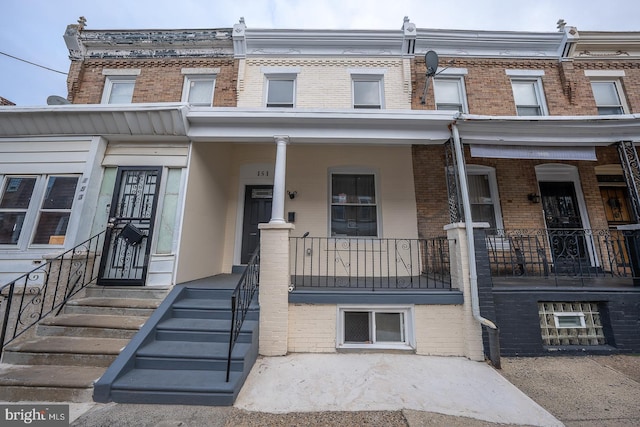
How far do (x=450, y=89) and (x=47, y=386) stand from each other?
362 inches

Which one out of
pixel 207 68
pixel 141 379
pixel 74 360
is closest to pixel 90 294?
pixel 74 360

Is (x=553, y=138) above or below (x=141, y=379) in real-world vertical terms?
above

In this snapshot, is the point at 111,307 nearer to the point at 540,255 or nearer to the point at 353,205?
the point at 353,205

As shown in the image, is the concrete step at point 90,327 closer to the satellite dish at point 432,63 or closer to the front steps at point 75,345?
the front steps at point 75,345

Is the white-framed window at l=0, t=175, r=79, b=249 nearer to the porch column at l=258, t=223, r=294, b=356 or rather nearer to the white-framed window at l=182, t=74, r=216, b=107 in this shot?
the white-framed window at l=182, t=74, r=216, b=107

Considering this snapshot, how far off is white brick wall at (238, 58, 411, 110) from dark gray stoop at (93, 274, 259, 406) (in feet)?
16.6

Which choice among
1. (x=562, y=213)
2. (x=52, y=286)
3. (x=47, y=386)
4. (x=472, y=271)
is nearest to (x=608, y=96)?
(x=562, y=213)

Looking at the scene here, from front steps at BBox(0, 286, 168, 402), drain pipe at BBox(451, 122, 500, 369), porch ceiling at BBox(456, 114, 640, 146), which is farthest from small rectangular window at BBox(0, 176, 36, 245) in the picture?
porch ceiling at BBox(456, 114, 640, 146)

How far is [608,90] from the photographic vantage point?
6879 millimetres

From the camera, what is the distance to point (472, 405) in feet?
8.94

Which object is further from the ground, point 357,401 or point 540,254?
point 540,254

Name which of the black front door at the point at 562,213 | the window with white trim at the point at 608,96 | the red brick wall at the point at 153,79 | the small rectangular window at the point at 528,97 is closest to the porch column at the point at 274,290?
the red brick wall at the point at 153,79

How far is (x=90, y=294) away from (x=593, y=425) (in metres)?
6.56

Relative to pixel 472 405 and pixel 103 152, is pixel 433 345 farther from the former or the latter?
pixel 103 152
